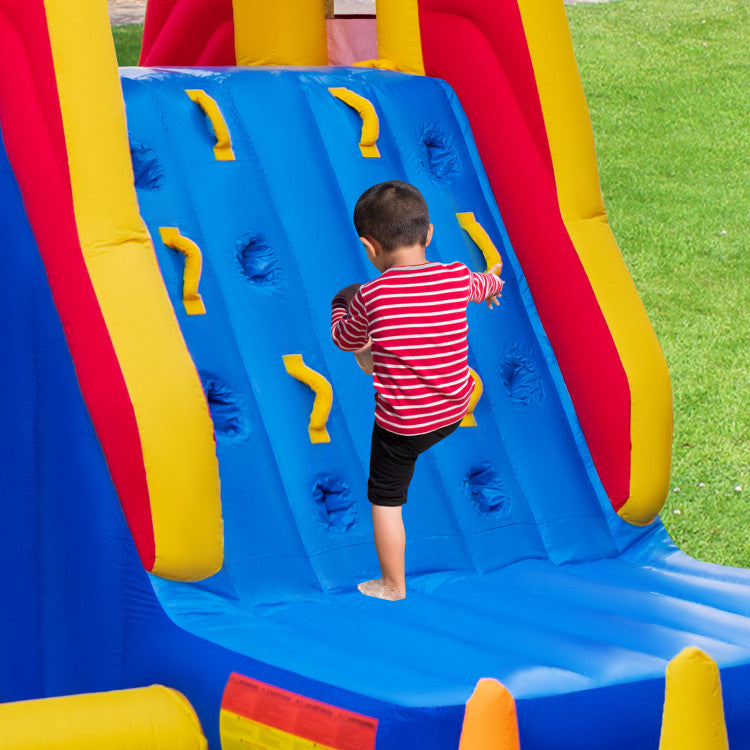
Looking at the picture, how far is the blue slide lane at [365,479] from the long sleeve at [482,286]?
1.57 ft

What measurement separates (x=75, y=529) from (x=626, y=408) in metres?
1.29

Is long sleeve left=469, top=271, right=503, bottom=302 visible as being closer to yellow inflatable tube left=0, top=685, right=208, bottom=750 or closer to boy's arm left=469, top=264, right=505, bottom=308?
boy's arm left=469, top=264, right=505, bottom=308

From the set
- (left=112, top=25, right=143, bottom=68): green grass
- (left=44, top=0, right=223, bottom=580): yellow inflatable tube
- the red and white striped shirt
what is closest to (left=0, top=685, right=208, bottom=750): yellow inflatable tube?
(left=44, top=0, right=223, bottom=580): yellow inflatable tube

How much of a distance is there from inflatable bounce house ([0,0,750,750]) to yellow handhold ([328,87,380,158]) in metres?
0.01

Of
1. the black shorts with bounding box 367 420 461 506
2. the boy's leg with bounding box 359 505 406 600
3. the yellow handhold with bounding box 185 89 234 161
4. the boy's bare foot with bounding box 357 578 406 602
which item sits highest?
the yellow handhold with bounding box 185 89 234 161

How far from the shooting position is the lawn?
4.76 metres

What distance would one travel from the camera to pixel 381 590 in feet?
8.93

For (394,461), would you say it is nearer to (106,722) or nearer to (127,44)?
(106,722)

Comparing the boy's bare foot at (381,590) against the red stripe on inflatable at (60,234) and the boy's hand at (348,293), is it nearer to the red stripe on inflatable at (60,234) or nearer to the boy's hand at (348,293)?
the red stripe on inflatable at (60,234)

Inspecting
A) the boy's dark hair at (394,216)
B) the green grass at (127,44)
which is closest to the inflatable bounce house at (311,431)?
the boy's dark hair at (394,216)

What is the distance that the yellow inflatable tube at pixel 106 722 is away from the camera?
2.21 meters

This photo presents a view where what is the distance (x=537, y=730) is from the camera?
83.3 inches

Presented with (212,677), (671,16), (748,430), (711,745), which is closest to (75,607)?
(212,677)

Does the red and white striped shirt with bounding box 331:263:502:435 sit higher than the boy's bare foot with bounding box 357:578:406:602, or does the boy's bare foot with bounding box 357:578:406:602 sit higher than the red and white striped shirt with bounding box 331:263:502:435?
the red and white striped shirt with bounding box 331:263:502:435
